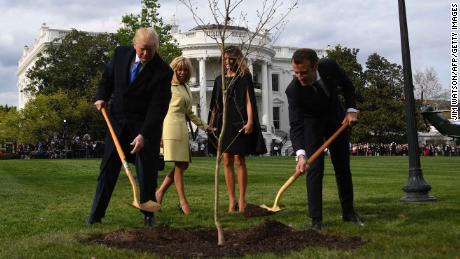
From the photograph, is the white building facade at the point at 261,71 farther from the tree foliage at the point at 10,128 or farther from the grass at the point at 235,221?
the grass at the point at 235,221

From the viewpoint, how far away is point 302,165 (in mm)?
5703

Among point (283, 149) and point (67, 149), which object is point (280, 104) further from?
point (67, 149)

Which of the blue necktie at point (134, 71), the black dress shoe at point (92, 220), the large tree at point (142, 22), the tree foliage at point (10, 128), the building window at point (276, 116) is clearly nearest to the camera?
the blue necktie at point (134, 71)

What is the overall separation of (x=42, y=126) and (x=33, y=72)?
1262 centimetres

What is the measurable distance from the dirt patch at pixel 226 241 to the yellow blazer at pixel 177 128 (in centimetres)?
200

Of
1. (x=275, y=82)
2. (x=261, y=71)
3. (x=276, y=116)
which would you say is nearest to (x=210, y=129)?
(x=261, y=71)

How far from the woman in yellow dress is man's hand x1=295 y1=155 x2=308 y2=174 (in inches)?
82.8

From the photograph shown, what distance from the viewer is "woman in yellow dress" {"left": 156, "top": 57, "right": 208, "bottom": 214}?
7.52 m

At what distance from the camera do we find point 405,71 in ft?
29.5

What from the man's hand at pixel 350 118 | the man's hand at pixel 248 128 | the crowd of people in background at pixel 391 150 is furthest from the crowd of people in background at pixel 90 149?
the man's hand at pixel 350 118

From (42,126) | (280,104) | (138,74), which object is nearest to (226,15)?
(138,74)

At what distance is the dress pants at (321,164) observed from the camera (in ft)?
19.2

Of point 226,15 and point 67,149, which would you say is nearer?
point 226,15

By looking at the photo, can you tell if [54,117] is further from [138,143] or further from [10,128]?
[138,143]
